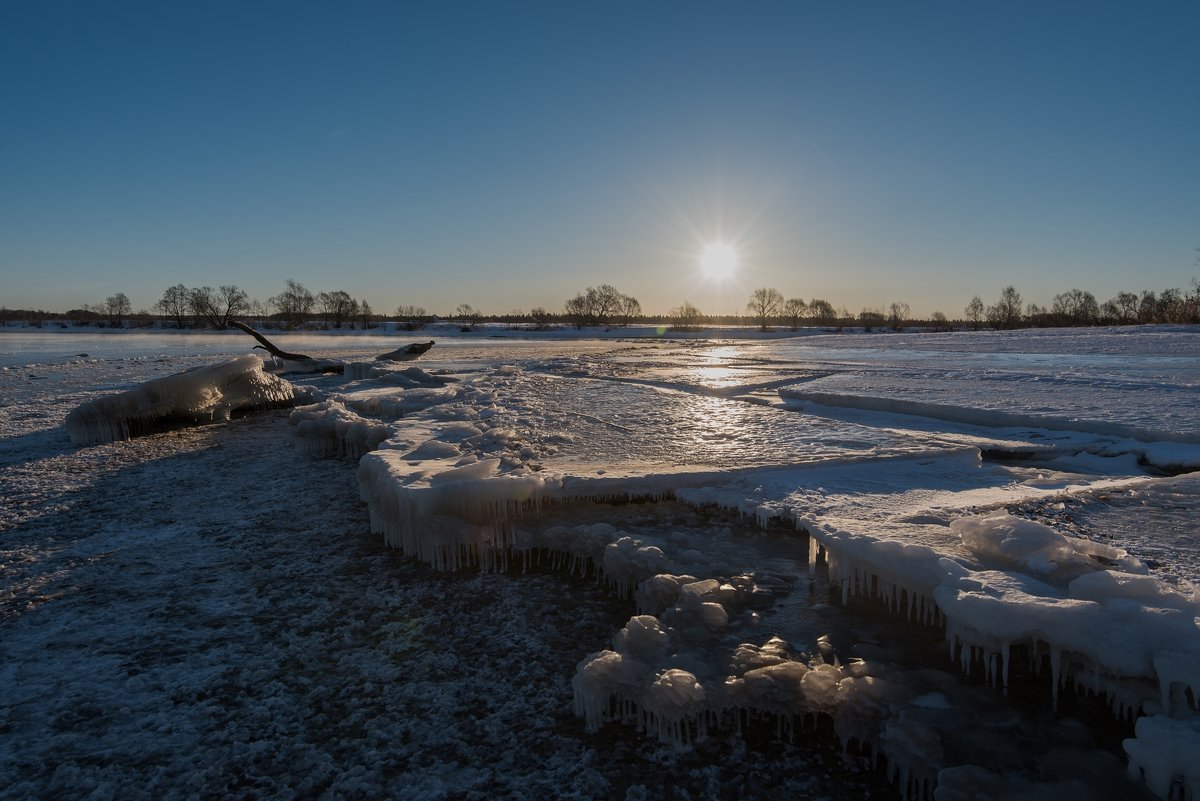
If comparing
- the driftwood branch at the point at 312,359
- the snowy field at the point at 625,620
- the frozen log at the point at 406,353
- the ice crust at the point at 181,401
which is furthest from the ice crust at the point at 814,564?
the frozen log at the point at 406,353

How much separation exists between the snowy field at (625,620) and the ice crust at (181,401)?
1.78 meters

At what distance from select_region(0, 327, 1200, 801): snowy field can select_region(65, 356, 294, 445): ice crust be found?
1.78m

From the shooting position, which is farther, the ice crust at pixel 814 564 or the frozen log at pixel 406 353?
the frozen log at pixel 406 353

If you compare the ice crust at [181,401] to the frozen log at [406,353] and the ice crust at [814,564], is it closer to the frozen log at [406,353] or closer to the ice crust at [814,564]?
the ice crust at [814,564]

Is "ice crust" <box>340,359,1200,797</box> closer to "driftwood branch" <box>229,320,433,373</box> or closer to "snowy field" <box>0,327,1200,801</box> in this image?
"snowy field" <box>0,327,1200,801</box>

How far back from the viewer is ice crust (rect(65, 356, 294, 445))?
23.1ft

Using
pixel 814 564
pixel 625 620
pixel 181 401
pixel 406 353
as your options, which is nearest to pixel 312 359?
pixel 406 353

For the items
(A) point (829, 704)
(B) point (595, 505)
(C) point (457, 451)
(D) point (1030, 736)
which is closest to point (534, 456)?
(C) point (457, 451)

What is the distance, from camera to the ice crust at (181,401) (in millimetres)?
7027

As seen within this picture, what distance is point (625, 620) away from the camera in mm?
2766

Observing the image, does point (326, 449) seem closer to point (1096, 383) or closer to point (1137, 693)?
point (1137, 693)

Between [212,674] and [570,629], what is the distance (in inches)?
54.9

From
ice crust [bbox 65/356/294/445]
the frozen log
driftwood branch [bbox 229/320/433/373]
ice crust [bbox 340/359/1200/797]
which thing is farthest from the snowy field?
the frozen log

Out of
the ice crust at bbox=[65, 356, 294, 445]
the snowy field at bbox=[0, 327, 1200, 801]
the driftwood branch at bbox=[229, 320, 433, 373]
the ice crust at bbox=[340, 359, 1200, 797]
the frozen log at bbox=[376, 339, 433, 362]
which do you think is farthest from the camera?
the frozen log at bbox=[376, 339, 433, 362]
